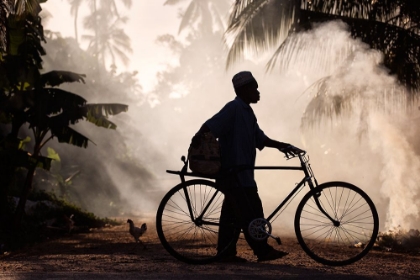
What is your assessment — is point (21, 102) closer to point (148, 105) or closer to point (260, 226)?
point (260, 226)

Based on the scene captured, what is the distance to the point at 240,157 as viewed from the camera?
6.80 metres

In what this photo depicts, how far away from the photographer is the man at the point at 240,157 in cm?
666

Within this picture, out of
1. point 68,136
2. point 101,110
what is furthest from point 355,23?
point 68,136

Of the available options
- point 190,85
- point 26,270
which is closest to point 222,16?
point 190,85

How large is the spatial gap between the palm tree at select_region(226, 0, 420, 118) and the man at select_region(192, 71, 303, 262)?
27.0 ft

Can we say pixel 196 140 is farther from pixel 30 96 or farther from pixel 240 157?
pixel 30 96

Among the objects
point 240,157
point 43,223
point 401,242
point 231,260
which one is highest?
point 43,223

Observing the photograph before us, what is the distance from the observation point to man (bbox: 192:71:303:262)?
6656mm

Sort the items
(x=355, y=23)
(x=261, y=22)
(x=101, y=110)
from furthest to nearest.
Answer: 1. (x=261, y=22)
2. (x=101, y=110)
3. (x=355, y=23)

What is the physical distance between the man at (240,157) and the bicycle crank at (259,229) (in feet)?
0.25

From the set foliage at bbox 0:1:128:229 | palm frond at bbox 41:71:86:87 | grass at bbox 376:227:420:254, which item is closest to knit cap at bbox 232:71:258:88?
grass at bbox 376:227:420:254

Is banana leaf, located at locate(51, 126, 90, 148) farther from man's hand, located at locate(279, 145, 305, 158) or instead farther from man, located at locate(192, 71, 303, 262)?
man's hand, located at locate(279, 145, 305, 158)

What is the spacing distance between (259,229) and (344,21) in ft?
31.0

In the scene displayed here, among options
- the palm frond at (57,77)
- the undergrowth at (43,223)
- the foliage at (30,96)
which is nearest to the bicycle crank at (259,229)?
the undergrowth at (43,223)
